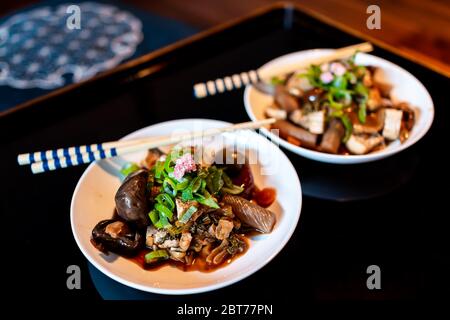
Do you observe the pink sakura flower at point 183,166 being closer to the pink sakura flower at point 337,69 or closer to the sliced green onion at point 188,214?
the sliced green onion at point 188,214

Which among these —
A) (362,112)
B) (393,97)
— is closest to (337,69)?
(362,112)

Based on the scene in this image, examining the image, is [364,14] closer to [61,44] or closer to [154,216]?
[61,44]

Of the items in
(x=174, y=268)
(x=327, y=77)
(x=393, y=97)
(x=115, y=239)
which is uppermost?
(x=327, y=77)

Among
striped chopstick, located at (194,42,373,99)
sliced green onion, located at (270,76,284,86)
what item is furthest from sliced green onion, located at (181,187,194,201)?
sliced green onion, located at (270,76,284,86)

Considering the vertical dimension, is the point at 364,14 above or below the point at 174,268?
above

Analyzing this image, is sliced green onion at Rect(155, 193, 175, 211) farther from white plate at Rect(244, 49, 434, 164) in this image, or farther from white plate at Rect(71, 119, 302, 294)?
white plate at Rect(244, 49, 434, 164)

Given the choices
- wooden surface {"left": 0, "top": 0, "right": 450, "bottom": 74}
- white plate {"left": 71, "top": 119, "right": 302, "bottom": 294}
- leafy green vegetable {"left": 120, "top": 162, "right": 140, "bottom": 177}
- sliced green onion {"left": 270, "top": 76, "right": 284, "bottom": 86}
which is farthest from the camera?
wooden surface {"left": 0, "top": 0, "right": 450, "bottom": 74}

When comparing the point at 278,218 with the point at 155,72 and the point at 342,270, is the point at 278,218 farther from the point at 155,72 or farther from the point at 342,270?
the point at 155,72
